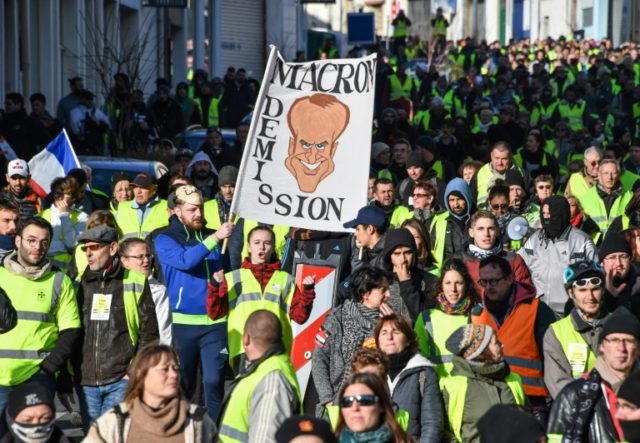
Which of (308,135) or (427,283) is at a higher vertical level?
(308,135)

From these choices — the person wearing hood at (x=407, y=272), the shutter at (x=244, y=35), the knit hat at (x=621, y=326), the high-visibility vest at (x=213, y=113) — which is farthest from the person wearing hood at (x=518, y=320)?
the shutter at (x=244, y=35)

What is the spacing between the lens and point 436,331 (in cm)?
935

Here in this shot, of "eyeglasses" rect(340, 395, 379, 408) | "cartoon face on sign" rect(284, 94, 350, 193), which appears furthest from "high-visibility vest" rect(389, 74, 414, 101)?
"eyeglasses" rect(340, 395, 379, 408)

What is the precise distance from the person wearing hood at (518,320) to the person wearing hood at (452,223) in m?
2.62

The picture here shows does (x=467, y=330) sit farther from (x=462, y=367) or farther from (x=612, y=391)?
(x=612, y=391)

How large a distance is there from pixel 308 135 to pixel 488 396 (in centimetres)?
386

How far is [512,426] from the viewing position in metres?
6.41

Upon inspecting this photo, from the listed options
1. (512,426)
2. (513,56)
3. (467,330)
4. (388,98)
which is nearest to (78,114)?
(388,98)

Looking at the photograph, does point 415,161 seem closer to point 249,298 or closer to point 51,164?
point 51,164

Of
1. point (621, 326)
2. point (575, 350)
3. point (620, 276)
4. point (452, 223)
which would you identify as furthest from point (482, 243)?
point (621, 326)

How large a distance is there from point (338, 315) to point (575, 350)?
1385 mm

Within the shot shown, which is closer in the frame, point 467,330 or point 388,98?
point 467,330

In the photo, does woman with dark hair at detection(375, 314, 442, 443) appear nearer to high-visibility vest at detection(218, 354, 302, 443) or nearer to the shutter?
high-visibility vest at detection(218, 354, 302, 443)

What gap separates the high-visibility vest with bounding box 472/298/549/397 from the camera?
9.41 metres
